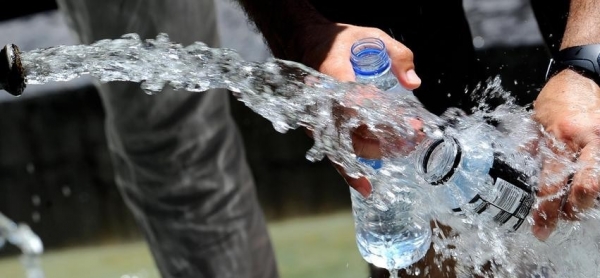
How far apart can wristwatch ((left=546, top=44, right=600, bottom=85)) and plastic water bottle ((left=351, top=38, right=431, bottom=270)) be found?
1.22 ft

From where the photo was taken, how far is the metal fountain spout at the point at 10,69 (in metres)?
1.23

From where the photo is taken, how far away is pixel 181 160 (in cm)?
268

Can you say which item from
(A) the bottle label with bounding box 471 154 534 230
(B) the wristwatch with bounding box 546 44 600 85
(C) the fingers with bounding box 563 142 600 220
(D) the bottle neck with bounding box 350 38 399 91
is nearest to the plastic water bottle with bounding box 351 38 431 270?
(D) the bottle neck with bounding box 350 38 399 91

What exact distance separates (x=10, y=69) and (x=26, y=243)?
78.0 inches

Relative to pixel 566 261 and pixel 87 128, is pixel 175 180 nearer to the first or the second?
pixel 87 128

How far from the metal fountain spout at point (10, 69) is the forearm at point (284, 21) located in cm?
60

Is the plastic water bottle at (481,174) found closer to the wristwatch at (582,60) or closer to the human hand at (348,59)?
the human hand at (348,59)

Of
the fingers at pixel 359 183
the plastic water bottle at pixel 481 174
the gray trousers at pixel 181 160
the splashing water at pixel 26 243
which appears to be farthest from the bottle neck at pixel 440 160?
the splashing water at pixel 26 243

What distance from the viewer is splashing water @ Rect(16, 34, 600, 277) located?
146cm

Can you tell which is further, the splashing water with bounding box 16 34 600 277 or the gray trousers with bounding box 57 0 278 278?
the gray trousers with bounding box 57 0 278 278

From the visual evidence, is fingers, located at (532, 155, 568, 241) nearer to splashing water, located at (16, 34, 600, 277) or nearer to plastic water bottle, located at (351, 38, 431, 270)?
splashing water, located at (16, 34, 600, 277)

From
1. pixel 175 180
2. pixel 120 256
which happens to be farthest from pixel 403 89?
pixel 120 256

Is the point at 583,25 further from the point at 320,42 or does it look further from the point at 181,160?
the point at 181,160

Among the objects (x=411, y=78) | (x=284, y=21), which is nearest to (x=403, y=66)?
(x=411, y=78)
